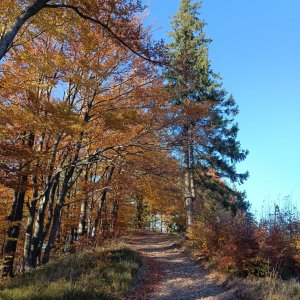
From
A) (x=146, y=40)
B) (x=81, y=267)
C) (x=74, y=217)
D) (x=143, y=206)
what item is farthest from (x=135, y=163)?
(x=143, y=206)

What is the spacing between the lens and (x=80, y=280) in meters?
8.38

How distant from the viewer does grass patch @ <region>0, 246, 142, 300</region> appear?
691 cm

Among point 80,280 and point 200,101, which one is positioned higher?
point 200,101

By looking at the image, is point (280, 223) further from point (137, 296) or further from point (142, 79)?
point (142, 79)

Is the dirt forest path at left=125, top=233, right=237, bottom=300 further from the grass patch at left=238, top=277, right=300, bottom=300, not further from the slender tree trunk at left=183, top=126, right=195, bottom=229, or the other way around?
the slender tree trunk at left=183, top=126, right=195, bottom=229

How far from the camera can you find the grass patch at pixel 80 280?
6.91 m

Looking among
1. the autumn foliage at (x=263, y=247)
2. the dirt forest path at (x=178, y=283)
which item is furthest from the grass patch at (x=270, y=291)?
the autumn foliage at (x=263, y=247)

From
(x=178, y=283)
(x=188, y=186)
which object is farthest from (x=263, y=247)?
(x=188, y=186)

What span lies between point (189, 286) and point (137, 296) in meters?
2.40

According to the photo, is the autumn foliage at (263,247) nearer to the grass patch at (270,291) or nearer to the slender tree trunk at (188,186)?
the grass patch at (270,291)

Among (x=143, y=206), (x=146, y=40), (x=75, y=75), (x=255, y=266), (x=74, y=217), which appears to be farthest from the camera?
(x=143, y=206)

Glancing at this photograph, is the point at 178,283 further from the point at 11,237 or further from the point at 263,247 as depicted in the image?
the point at 11,237

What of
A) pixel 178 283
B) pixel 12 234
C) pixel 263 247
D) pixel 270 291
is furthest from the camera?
pixel 12 234

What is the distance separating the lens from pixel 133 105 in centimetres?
1312
